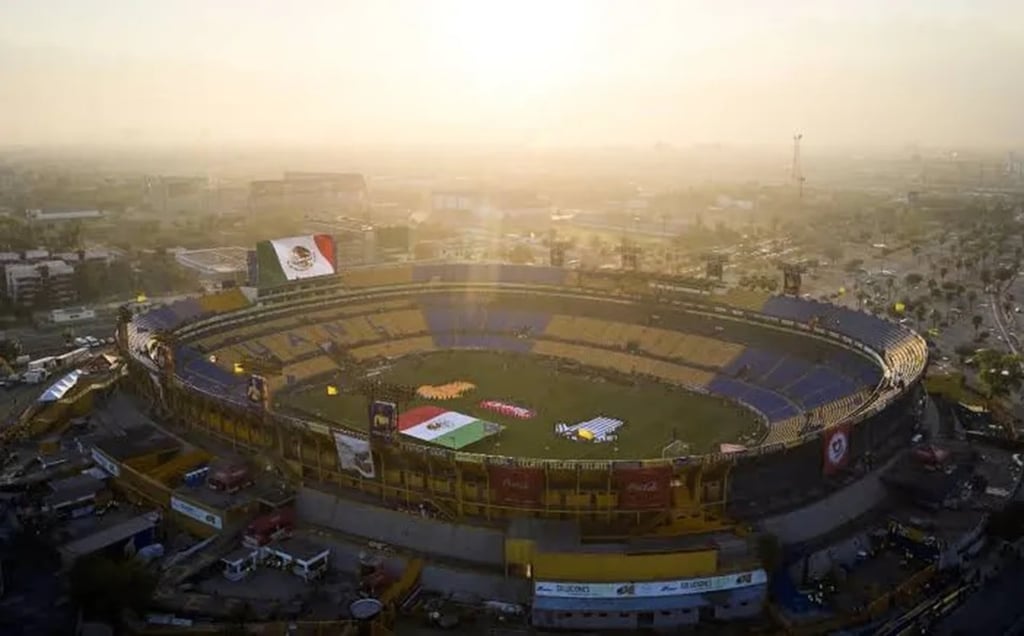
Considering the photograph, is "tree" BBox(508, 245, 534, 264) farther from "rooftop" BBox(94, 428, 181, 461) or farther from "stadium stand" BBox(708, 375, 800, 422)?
"rooftop" BBox(94, 428, 181, 461)

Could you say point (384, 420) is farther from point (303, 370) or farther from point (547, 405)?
point (303, 370)

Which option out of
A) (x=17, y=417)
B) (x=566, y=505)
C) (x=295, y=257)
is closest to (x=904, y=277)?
(x=295, y=257)

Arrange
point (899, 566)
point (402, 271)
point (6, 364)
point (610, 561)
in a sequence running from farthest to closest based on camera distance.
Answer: point (402, 271)
point (6, 364)
point (899, 566)
point (610, 561)

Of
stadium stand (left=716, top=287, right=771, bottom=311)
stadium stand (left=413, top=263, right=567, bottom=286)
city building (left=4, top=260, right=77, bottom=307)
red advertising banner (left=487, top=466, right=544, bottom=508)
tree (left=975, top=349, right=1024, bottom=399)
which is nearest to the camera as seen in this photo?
red advertising banner (left=487, top=466, right=544, bottom=508)

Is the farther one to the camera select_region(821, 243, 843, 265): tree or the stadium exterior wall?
select_region(821, 243, 843, 265): tree

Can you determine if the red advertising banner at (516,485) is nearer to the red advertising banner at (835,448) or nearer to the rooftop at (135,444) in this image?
the red advertising banner at (835,448)

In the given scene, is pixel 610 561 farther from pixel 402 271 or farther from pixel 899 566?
pixel 402 271

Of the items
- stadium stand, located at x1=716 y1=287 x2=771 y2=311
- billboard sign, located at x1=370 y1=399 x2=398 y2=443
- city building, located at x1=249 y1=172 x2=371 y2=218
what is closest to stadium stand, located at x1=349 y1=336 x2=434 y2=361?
stadium stand, located at x1=716 y1=287 x2=771 y2=311
